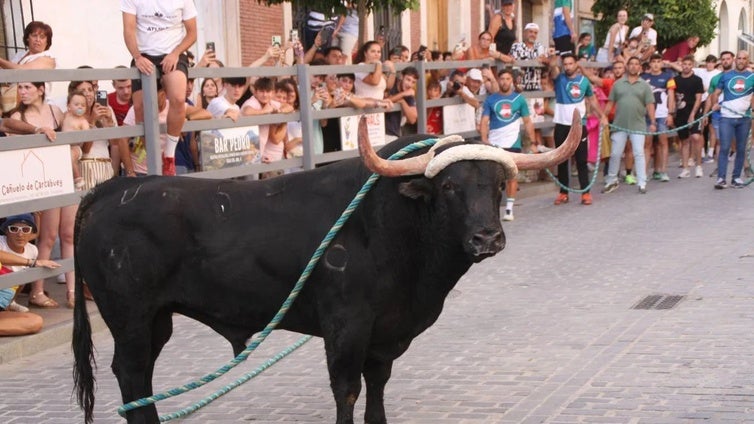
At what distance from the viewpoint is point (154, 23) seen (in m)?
10.0

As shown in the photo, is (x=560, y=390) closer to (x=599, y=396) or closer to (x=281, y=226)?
(x=599, y=396)

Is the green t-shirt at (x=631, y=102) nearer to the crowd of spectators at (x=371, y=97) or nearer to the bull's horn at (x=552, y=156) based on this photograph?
the crowd of spectators at (x=371, y=97)

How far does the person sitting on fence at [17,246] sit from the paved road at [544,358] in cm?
73

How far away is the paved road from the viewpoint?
6.57 metres

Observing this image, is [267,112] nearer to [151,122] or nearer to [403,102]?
[151,122]

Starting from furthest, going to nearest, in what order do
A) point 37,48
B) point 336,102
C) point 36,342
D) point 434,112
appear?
point 434,112
point 336,102
point 37,48
point 36,342

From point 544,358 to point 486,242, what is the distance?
2.90m

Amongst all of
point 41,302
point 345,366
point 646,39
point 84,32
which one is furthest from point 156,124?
point 646,39

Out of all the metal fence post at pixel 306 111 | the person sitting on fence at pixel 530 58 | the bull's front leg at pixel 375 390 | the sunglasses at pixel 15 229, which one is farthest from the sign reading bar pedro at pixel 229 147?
the person sitting on fence at pixel 530 58

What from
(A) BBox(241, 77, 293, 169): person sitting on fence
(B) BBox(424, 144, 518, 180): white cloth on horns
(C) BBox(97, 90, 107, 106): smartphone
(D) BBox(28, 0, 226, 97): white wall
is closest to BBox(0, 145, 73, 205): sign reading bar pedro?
(C) BBox(97, 90, 107, 106): smartphone

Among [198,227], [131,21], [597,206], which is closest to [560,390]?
[198,227]

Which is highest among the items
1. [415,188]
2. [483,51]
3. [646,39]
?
[646,39]

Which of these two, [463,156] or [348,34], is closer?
[463,156]

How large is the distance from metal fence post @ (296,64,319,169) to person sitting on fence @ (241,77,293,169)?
0.20 metres
